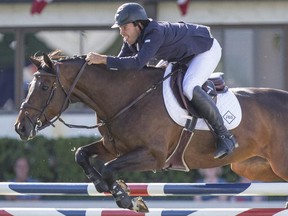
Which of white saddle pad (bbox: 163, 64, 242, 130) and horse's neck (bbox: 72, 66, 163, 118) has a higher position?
horse's neck (bbox: 72, 66, 163, 118)

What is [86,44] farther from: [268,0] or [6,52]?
[268,0]

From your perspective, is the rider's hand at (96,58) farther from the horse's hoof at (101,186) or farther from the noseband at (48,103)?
the horse's hoof at (101,186)

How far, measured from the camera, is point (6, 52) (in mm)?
14172

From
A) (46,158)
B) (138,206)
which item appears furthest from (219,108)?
(46,158)

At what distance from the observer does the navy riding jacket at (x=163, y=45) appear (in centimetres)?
747

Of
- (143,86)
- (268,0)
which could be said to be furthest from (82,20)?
(143,86)

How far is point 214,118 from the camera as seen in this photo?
7680 millimetres

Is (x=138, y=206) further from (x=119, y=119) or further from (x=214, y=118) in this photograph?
(x=214, y=118)

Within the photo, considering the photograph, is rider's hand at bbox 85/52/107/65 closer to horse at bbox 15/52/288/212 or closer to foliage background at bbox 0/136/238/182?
horse at bbox 15/52/288/212

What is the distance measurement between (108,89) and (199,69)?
2.46 ft

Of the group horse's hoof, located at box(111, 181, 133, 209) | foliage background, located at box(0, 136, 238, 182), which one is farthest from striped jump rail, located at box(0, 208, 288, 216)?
foliage background, located at box(0, 136, 238, 182)

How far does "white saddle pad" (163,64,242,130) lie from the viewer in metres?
7.71

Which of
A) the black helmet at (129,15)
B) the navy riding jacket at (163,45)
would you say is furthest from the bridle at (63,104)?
the black helmet at (129,15)

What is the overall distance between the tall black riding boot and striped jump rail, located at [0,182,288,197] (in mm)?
303
